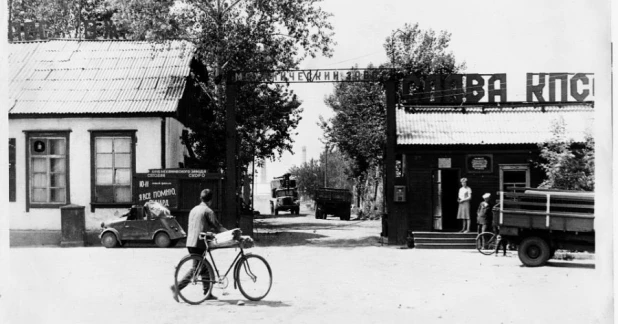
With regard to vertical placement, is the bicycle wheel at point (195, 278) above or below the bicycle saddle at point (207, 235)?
below

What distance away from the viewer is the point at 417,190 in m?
22.7

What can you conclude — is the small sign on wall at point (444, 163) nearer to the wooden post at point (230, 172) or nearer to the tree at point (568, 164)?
the tree at point (568, 164)

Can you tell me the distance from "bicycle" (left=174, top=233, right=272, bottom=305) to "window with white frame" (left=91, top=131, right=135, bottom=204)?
11.1 meters

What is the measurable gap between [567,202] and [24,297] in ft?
35.2

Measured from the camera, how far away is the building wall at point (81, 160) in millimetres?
21719

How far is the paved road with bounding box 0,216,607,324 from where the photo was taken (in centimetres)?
1037

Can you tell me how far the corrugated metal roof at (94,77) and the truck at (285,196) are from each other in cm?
3176

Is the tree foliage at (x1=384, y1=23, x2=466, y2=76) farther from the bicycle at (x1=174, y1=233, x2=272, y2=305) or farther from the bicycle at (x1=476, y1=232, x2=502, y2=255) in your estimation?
the bicycle at (x1=174, y1=233, x2=272, y2=305)

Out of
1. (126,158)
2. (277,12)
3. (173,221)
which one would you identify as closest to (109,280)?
(173,221)

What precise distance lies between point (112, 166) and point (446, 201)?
10.5 m

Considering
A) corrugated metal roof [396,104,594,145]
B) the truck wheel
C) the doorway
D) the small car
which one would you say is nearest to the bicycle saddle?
the truck wheel

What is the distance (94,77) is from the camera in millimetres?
22562

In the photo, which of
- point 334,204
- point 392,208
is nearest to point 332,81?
point 392,208

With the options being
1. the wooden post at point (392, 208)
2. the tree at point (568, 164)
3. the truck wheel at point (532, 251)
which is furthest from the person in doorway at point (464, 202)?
the truck wheel at point (532, 251)
